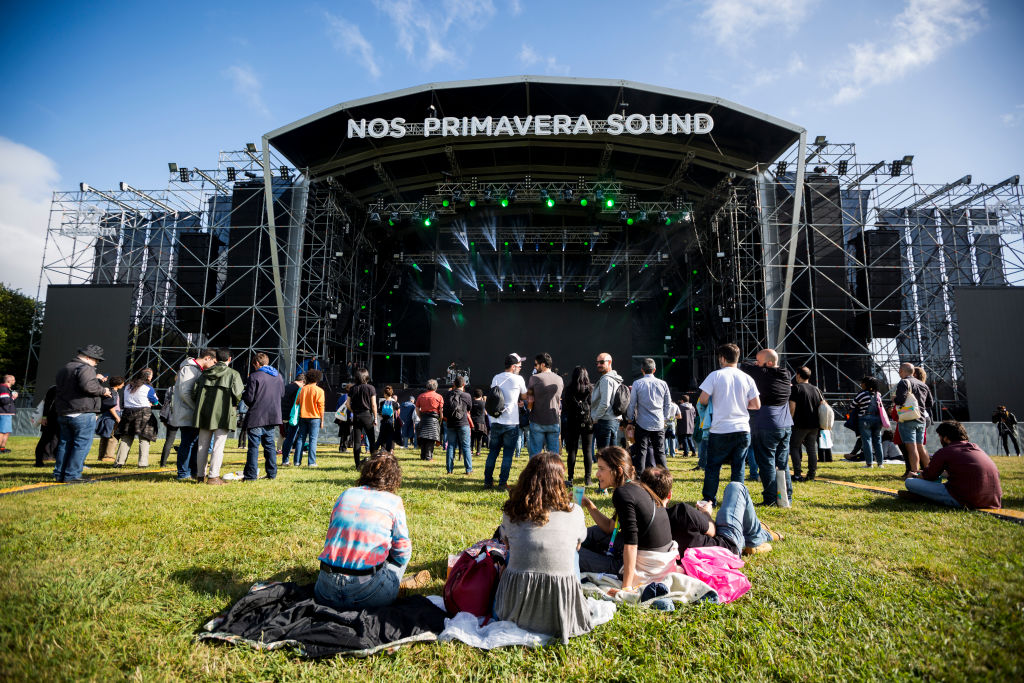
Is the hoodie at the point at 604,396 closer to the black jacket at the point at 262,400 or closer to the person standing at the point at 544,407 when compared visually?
the person standing at the point at 544,407

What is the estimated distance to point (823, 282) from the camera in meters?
16.0

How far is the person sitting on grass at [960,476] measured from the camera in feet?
15.5

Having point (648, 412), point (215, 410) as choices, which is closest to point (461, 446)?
point (648, 412)

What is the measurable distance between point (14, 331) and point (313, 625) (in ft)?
132

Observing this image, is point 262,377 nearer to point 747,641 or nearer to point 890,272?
point 747,641

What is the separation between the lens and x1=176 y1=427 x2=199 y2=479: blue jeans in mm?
6332

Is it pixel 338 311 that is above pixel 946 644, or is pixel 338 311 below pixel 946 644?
above

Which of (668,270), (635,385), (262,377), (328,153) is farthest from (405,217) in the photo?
(635,385)

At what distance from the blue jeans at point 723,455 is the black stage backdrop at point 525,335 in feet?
51.5

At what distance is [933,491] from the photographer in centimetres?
507

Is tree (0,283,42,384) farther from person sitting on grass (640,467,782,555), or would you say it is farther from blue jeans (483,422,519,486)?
person sitting on grass (640,467,782,555)

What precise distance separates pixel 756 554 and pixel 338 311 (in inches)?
662

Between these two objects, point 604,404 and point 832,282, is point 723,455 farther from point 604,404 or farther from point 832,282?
point 832,282

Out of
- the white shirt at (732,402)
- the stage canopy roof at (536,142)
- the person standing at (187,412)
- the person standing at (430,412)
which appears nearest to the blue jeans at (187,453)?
the person standing at (187,412)
